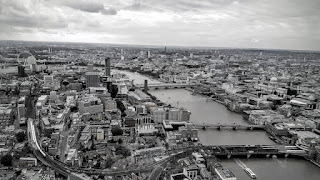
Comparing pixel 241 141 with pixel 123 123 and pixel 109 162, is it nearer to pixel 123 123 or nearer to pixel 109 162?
pixel 123 123

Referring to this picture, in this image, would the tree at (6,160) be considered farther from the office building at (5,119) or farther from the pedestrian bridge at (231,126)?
the pedestrian bridge at (231,126)

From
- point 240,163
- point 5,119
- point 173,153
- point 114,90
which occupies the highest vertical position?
point 114,90

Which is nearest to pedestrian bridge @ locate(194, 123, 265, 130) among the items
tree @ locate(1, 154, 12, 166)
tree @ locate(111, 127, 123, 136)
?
tree @ locate(111, 127, 123, 136)

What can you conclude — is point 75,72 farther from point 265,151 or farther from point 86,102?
point 265,151

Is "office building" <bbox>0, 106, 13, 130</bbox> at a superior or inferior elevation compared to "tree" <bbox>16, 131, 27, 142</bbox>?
superior

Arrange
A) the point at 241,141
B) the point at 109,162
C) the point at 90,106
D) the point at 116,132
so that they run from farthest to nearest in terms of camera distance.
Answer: the point at 90,106, the point at 241,141, the point at 116,132, the point at 109,162

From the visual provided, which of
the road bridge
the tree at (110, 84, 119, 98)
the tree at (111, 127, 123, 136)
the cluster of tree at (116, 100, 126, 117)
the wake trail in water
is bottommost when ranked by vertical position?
the wake trail in water

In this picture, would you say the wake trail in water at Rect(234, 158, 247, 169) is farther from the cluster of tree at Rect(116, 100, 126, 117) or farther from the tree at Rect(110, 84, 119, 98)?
the tree at Rect(110, 84, 119, 98)

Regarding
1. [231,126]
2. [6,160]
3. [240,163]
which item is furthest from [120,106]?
[240,163]

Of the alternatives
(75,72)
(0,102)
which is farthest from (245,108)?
(75,72)
